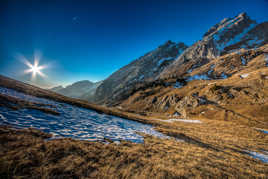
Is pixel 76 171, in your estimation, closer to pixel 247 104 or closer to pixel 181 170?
pixel 181 170

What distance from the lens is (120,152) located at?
6.46 metres

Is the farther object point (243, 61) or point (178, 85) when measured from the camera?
point (243, 61)

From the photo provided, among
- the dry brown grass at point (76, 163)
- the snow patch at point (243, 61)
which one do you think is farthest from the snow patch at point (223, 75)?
the dry brown grass at point (76, 163)

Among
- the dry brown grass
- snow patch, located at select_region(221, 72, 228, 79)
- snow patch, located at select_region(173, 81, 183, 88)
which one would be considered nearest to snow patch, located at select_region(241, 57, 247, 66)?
snow patch, located at select_region(221, 72, 228, 79)

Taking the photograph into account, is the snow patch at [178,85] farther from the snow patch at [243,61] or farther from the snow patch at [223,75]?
the snow patch at [243,61]

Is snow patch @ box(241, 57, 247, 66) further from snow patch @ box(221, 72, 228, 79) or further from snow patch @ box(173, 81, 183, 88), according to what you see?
snow patch @ box(173, 81, 183, 88)

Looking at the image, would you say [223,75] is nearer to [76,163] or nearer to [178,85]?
[178,85]

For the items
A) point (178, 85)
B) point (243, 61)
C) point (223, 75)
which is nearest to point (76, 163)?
point (178, 85)

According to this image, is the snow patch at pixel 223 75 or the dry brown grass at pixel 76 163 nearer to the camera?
the dry brown grass at pixel 76 163

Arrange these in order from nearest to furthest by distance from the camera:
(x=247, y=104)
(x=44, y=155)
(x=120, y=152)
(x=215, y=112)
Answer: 1. (x=44, y=155)
2. (x=120, y=152)
3. (x=247, y=104)
4. (x=215, y=112)

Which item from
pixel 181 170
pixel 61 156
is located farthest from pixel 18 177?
pixel 181 170

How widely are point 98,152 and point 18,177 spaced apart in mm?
3234

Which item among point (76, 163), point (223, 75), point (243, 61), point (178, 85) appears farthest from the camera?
point (243, 61)

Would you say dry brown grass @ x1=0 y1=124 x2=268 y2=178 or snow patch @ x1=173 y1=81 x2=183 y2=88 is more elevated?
snow patch @ x1=173 y1=81 x2=183 y2=88
